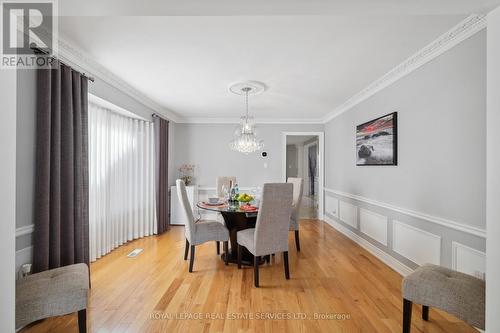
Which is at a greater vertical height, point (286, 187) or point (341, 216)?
point (286, 187)

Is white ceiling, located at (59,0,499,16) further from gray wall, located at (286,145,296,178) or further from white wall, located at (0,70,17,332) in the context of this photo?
gray wall, located at (286,145,296,178)

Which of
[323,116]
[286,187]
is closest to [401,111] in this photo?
[286,187]

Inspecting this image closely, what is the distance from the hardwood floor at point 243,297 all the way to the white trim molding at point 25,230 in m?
0.75

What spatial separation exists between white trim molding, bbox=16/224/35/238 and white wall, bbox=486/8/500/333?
130 inches

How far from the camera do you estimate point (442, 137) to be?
7.59ft

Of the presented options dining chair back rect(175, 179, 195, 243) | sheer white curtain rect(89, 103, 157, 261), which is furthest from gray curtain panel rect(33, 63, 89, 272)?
dining chair back rect(175, 179, 195, 243)

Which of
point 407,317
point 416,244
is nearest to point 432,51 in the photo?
point 416,244

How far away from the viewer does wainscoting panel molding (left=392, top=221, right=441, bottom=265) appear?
240cm

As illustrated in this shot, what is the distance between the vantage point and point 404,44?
2.35m

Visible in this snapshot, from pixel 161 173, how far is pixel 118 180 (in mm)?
914

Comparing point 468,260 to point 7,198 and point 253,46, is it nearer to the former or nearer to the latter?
point 253,46

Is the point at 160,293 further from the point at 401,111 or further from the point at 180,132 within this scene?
the point at 180,132

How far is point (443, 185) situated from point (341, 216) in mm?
2571

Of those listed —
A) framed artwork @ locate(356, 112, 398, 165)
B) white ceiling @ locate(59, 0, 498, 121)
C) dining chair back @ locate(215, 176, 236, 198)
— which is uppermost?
white ceiling @ locate(59, 0, 498, 121)
